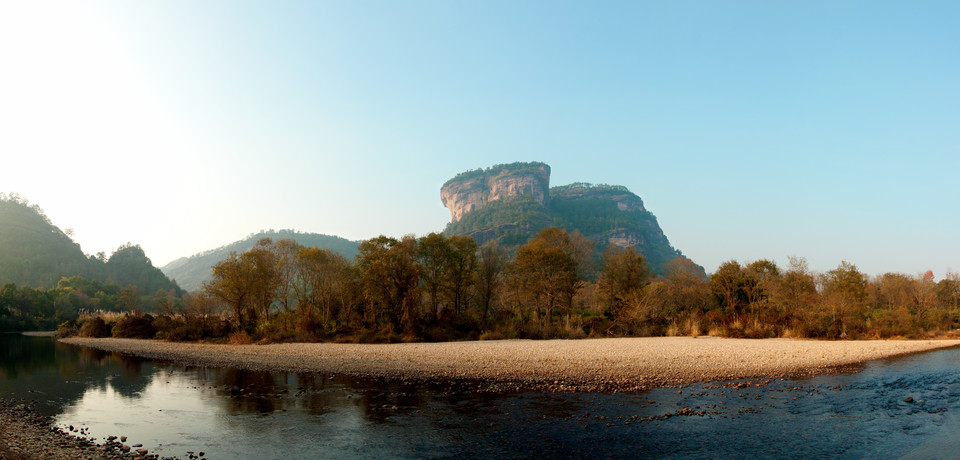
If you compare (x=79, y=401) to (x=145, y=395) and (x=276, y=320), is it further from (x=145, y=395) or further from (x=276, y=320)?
(x=276, y=320)

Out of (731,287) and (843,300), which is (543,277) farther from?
(843,300)

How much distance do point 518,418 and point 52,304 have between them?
88.3 m

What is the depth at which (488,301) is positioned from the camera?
38719mm

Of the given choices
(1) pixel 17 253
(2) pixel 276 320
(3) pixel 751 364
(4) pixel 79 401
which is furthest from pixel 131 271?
(3) pixel 751 364

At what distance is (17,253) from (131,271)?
70.5 feet

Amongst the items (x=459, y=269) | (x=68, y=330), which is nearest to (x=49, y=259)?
(x=68, y=330)

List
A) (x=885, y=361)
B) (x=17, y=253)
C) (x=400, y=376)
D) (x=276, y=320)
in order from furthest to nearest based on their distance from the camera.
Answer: (x=17, y=253), (x=276, y=320), (x=885, y=361), (x=400, y=376)

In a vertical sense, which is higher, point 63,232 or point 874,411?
point 63,232

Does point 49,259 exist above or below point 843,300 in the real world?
above

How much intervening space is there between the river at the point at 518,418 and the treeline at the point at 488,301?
14338 mm

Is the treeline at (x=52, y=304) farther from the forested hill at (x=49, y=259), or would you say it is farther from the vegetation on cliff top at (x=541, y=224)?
the vegetation on cliff top at (x=541, y=224)

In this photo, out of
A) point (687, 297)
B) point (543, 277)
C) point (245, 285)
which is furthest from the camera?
point (687, 297)

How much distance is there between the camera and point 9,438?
34.1 ft

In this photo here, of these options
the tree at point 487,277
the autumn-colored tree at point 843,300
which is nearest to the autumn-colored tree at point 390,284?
the tree at point 487,277
